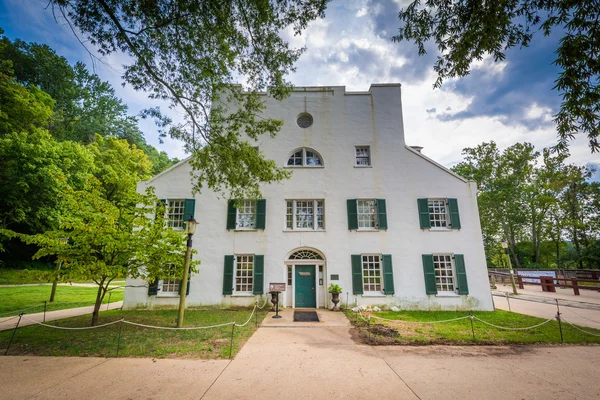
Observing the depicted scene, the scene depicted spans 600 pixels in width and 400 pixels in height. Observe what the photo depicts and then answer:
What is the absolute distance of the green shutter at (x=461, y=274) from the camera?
11594mm

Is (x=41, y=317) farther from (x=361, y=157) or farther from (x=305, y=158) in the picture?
(x=361, y=157)

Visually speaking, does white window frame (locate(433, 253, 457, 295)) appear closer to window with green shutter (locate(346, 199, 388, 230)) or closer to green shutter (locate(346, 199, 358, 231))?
window with green shutter (locate(346, 199, 388, 230))

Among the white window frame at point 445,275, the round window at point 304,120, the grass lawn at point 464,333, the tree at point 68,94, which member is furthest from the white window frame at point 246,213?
the tree at point 68,94

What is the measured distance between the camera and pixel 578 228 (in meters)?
26.4

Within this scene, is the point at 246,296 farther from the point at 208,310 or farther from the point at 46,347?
the point at 46,347

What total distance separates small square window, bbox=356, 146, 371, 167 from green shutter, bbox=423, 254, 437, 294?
550cm

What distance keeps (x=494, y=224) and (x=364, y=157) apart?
26.8m

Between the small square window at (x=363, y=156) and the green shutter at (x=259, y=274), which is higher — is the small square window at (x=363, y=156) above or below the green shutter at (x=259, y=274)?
above

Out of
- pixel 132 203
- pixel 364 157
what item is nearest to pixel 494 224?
pixel 364 157

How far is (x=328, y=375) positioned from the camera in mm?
5008

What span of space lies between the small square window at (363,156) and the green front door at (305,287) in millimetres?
6076

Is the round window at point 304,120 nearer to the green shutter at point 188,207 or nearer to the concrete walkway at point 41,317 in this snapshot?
the green shutter at point 188,207

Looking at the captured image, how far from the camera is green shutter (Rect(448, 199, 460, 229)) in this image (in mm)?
12156

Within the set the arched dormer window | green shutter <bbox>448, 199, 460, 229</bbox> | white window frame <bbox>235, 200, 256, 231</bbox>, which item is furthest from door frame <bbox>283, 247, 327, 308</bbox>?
green shutter <bbox>448, 199, 460, 229</bbox>
